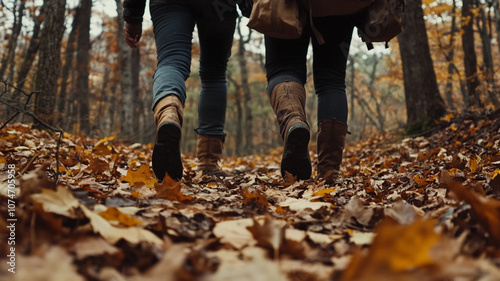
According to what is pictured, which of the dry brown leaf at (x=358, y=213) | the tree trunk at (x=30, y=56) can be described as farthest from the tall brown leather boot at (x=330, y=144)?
the tree trunk at (x=30, y=56)

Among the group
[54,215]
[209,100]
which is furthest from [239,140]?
[54,215]

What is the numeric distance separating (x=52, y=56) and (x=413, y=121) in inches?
189

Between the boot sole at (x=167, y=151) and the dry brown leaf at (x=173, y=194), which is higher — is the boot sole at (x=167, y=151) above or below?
above

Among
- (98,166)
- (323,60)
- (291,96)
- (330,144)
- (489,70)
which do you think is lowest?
(98,166)

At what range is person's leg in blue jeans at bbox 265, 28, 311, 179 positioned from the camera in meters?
1.93

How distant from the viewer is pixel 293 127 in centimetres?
189

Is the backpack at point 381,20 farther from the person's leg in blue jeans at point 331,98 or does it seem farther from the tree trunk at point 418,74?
the tree trunk at point 418,74

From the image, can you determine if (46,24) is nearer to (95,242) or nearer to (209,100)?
(209,100)

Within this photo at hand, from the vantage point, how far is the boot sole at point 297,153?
1890 mm

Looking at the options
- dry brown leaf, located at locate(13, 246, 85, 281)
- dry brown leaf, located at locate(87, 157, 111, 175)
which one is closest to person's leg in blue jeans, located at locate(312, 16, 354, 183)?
dry brown leaf, located at locate(87, 157, 111, 175)

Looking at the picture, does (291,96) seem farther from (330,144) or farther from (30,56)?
(30,56)

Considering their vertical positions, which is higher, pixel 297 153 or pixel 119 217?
pixel 297 153

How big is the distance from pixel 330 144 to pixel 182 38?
105cm

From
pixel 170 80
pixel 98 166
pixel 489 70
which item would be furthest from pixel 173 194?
pixel 489 70
